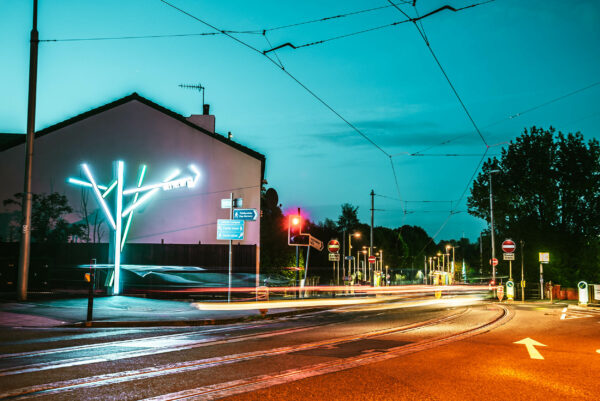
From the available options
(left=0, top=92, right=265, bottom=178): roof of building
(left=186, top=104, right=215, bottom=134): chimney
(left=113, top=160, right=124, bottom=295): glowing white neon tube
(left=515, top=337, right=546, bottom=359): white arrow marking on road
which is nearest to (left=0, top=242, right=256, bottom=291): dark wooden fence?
(left=113, top=160, right=124, bottom=295): glowing white neon tube

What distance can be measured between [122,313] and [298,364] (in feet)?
33.1

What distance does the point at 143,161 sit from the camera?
31.5m

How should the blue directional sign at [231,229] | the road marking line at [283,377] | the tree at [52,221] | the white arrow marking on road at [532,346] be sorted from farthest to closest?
the tree at [52,221] < the blue directional sign at [231,229] < the white arrow marking on road at [532,346] < the road marking line at [283,377]

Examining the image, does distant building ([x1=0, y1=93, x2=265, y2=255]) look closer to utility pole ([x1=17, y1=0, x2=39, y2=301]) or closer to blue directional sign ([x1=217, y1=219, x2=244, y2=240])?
blue directional sign ([x1=217, y1=219, x2=244, y2=240])

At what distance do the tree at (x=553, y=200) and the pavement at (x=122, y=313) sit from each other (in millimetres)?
21225

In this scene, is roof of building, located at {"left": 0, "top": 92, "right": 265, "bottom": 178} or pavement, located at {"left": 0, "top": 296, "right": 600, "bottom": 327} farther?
roof of building, located at {"left": 0, "top": 92, "right": 265, "bottom": 178}

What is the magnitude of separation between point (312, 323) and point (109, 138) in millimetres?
21093

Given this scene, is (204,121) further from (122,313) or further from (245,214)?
(122,313)

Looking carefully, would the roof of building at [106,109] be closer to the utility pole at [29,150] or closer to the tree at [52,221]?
the tree at [52,221]

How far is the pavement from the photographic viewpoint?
13.8 meters

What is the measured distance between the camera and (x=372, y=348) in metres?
9.87

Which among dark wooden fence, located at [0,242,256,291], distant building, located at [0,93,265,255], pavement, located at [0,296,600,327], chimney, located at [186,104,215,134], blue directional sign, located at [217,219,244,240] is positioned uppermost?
chimney, located at [186,104,215,134]

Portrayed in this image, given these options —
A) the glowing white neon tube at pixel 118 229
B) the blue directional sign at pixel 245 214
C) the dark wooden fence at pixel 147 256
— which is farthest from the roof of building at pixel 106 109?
the blue directional sign at pixel 245 214

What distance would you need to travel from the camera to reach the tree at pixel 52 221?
2969 cm
